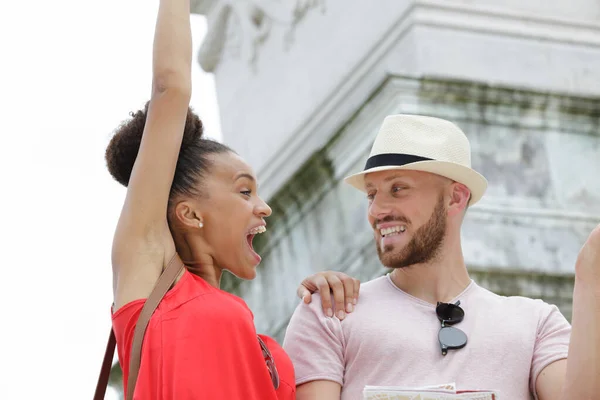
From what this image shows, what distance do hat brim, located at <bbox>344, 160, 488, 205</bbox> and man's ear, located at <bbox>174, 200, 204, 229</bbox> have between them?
95 cm

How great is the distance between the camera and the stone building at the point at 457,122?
31.0 ft

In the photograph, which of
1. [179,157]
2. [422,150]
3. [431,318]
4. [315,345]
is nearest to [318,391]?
[315,345]

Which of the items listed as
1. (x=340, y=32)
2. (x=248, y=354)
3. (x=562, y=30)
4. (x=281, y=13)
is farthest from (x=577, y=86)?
(x=248, y=354)

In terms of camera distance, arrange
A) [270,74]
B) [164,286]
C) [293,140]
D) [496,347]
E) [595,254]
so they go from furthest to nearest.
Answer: [270,74]
[293,140]
[496,347]
[595,254]
[164,286]

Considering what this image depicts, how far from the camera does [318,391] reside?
16.2 ft

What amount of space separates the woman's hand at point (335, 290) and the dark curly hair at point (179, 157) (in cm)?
71

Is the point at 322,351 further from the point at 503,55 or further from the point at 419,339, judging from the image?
the point at 503,55

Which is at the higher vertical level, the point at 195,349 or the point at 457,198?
the point at 457,198

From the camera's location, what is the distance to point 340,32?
1124cm

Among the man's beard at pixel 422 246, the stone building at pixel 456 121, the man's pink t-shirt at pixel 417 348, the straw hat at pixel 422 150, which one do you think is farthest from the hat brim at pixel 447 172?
the stone building at pixel 456 121

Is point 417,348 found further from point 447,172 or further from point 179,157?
point 179,157

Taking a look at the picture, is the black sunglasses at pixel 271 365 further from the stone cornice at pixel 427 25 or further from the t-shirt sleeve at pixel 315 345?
the stone cornice at pixel 427 25

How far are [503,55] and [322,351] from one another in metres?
5.84

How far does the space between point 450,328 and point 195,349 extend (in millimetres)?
1230
